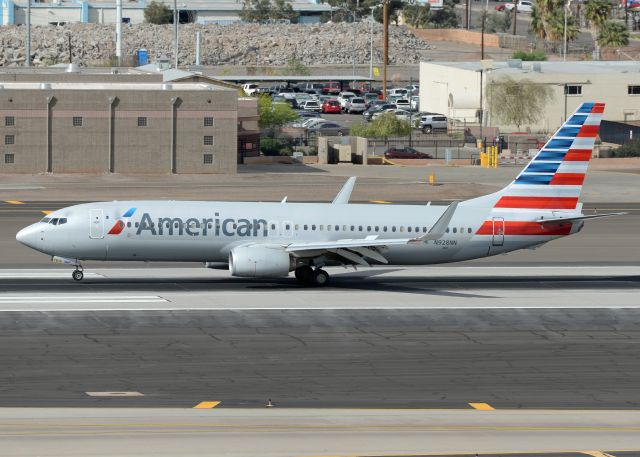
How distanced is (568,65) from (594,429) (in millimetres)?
116971

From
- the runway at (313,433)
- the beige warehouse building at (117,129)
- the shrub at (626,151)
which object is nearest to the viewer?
the runway at (313,433)

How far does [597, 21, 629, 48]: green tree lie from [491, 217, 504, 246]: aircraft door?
483ft

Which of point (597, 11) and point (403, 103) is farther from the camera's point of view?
point (597, 11)

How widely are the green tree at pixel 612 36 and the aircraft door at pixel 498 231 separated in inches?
5795

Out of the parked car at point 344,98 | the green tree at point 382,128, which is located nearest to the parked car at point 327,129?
the green tree at point 382,128

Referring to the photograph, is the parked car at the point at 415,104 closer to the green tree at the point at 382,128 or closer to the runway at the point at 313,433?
the green tree at the point at 382,128

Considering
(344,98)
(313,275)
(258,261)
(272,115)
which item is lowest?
(313,275)

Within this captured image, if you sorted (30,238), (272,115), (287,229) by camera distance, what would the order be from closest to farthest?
(30,238), (287,229), (272,115)

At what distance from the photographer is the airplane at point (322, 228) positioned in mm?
44094

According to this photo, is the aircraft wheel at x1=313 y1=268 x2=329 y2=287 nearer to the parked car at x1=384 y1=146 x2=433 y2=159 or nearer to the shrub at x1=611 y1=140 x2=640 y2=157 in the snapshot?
the parked car at x1=384 y1=146 x2=433 y2=159

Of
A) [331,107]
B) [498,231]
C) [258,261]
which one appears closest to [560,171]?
[498,231]

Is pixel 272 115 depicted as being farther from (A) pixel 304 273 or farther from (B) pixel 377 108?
(A) pixel 304 273

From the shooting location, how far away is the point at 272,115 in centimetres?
11681

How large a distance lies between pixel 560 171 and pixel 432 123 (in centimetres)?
8656
